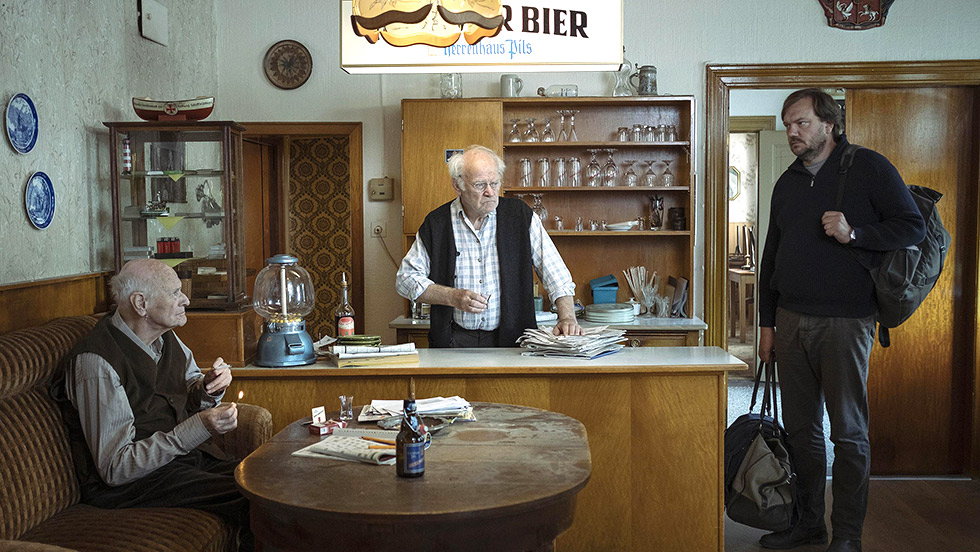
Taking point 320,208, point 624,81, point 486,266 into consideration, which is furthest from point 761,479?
point 320,208

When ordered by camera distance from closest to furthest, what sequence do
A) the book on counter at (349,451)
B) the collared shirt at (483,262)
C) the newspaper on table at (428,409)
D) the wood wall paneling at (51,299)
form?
the book on counter at (349,451), the newspaper on table at (428,409), the wood wall paneling at (51,299), the collared shirt at (483,262)

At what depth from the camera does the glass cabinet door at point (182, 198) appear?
11.6ft

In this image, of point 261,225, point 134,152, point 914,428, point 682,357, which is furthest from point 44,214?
point 914,428

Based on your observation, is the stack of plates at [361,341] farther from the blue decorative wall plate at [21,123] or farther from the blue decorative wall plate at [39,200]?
the blue decorative wall plate at [21,123]

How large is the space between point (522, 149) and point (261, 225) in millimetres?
2844

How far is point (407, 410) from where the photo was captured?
6.61 feet

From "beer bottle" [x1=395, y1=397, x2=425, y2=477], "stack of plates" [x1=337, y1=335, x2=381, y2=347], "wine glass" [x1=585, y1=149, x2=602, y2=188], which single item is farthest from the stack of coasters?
"wine glass" [x1=585, y1=149, x2=602, y2=188]

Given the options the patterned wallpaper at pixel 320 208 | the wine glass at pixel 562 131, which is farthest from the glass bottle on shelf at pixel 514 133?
the patterned wallpaper at pixel 320 208

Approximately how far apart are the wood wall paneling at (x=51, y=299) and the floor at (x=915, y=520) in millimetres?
2767

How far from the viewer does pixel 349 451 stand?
2119 millimetres

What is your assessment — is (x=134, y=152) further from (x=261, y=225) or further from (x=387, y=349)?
(x=261, y=225)

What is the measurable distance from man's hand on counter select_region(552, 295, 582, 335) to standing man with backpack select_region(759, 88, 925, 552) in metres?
0.81

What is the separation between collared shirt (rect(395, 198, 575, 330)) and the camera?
11.1 feet

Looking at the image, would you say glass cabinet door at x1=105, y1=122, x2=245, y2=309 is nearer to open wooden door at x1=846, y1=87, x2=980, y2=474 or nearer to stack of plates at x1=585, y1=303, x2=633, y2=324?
stack of plates at x1=585, y1=303, x2=633, y2=324
